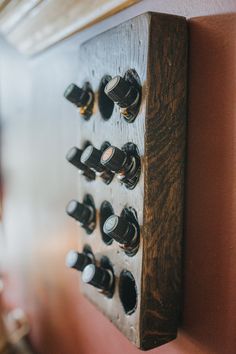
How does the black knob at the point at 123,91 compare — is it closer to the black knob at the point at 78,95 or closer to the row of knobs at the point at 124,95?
the row of knobs at the point at 124,95

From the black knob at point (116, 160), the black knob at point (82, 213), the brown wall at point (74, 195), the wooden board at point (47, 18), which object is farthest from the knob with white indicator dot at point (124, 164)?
the wooden board at point (47, 18)

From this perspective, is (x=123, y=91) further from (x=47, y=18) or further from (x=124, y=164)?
(x=47, y=18)

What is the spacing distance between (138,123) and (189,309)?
1.22 ft

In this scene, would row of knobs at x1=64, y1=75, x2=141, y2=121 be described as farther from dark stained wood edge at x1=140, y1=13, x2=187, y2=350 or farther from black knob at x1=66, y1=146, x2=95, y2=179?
black knob at x1=66, y1=146, x2=95, y2=179

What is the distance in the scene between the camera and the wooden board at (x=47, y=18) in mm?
933

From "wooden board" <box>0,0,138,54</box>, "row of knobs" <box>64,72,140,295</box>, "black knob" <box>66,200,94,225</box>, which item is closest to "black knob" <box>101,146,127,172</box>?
"row of knobs" <box>64,72,140,295</box>

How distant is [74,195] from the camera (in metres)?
1.20

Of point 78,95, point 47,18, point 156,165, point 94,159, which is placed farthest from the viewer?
point 47,18

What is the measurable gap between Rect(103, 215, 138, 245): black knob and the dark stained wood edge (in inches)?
1.3

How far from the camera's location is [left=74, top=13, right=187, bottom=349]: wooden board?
65cm

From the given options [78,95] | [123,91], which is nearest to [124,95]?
[123,91]

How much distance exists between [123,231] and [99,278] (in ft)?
0.60

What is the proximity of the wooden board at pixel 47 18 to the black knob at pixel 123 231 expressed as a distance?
48 centimetres

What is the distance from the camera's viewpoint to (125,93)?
0.68 m
